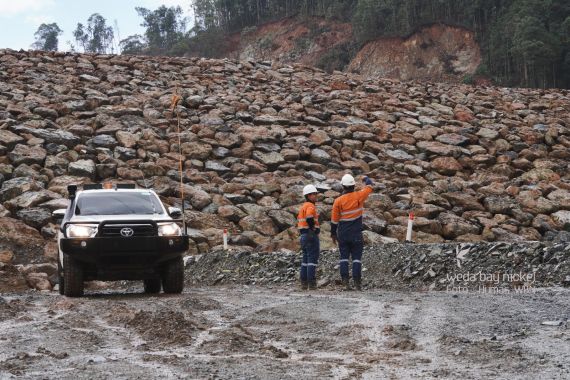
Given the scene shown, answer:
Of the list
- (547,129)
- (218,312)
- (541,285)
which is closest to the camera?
(218,312)

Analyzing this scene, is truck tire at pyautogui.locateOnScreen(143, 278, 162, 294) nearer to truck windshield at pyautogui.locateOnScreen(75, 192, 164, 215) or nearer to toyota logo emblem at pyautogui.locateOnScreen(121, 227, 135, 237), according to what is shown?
truck windshield at pyautogui.locateOnScreen(75, 192, 164, 215)

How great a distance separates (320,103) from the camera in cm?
2859

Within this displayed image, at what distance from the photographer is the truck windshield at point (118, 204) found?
38.5 feet

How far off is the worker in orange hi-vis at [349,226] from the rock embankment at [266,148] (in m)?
4.32

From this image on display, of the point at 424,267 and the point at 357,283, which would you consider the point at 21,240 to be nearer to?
the point at 357,283

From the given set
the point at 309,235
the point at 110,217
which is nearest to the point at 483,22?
the point at 309,235

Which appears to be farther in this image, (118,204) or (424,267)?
(424,267)

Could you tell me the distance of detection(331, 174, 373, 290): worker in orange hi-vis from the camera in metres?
11.9

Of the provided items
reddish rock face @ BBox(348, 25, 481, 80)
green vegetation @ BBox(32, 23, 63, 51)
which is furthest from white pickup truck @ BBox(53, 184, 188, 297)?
green vegetation @ BBox(32, 23, 63, 51)

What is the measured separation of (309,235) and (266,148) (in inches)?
427

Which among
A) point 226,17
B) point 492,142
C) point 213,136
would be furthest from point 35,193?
point 226,17

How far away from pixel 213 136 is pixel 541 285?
13.8 m

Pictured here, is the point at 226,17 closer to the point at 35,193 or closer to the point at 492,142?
the point at 492,142

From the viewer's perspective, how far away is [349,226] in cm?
1198
